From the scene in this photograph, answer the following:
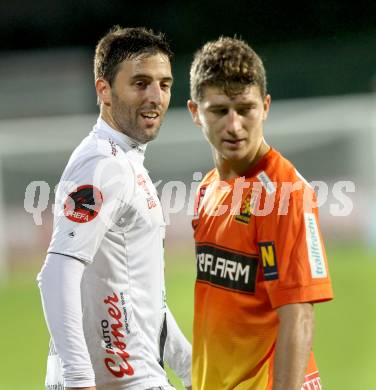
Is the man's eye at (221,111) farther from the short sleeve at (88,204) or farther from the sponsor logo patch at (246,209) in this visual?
the short sleeve at (88,204)

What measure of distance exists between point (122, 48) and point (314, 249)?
1.14 metres

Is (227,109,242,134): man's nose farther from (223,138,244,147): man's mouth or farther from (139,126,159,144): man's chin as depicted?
(139,126,159,144): man's chin

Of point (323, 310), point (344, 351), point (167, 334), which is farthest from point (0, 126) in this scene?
point (167, 334)

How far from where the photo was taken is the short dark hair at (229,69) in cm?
309

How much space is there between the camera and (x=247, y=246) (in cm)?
309

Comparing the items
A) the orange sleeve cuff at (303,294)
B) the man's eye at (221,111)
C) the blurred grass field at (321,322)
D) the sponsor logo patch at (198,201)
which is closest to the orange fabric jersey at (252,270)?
the orange sleeve cuff at (303,294)

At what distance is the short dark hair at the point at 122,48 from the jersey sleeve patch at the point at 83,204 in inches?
22.0

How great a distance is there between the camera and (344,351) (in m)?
7.50

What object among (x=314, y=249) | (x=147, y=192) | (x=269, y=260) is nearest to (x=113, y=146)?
(x=147, y=192)

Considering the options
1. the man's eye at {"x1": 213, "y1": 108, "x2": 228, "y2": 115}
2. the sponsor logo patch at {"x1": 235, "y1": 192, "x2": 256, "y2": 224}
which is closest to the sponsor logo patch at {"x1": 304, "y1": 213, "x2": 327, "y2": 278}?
the sponsor logo patch at {"x1": 235, "y1": 192, "x2": 256, "y2": 224}

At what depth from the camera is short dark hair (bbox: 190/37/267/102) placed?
3.09 meters

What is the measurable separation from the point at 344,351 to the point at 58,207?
15.8 feet

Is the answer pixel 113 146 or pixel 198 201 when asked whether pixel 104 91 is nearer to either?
pixel 113 146

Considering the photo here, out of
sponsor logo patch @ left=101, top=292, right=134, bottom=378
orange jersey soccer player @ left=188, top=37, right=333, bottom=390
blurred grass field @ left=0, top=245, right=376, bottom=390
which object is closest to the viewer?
orange jersey soccer player @ left=188, top=37, right=333, bottom=390
